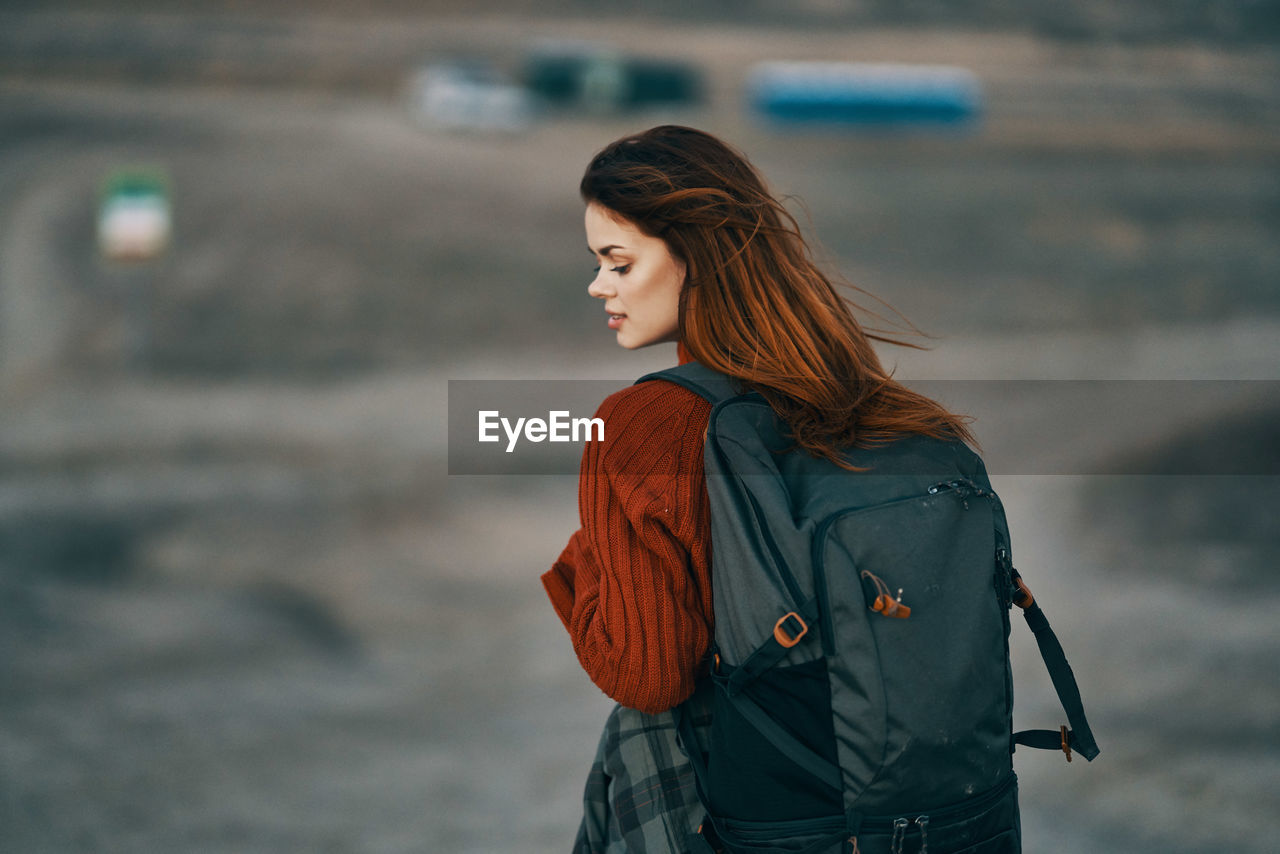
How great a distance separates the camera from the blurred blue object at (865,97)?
19016 millimetres

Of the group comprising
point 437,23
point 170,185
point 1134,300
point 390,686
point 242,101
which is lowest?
point 390,686

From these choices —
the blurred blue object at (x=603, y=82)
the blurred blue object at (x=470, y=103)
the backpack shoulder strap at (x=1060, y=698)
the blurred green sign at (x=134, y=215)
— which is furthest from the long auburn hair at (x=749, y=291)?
the blurred blue object at (x=603, y=82)

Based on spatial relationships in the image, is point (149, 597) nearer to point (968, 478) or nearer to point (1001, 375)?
point (968, 478)

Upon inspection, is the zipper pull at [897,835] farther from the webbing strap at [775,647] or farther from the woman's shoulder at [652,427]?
the woman's shoulder at [652,427]

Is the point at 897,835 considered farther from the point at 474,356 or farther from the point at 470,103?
the point at 470,103

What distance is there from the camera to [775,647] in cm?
149

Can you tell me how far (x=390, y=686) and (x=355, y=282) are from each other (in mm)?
7796

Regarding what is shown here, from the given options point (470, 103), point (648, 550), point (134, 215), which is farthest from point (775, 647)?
point (470, 103)

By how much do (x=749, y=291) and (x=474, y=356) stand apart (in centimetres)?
963

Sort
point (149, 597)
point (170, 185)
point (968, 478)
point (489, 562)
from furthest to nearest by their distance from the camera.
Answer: point (170, 185), point (489, 562), point (149, 597), point (968, 478)

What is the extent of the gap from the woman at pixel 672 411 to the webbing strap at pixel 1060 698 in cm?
33

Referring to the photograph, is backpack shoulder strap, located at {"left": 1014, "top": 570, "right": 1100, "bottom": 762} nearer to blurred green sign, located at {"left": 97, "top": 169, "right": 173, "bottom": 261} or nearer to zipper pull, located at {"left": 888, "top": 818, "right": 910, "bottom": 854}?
zipper pull, located at {"left": 888, "top": 818, "right": 910, "bottom": 854}

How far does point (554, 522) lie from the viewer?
7.52 metres

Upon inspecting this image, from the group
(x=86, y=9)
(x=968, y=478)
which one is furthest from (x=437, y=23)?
(x=968, y=478)
